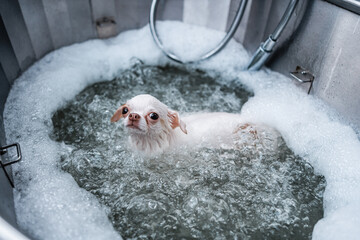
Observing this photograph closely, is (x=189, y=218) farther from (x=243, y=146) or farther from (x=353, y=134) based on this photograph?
(x=353, y=134)

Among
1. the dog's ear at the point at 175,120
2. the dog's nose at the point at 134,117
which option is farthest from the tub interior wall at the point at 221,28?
the dog's ear at the point at 175,120

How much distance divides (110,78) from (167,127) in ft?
Answer: 2.76

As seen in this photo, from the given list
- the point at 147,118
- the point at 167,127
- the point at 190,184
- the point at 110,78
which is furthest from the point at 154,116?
the point at 110,78

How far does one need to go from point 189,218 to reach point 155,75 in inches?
44.0

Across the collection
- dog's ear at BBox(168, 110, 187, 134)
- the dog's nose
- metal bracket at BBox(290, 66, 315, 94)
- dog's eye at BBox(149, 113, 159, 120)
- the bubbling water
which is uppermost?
the dog's nose

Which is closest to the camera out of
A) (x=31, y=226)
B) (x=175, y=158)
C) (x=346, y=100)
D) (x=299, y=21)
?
(x=31, y=226)

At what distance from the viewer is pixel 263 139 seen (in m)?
1.45

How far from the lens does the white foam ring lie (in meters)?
1.04

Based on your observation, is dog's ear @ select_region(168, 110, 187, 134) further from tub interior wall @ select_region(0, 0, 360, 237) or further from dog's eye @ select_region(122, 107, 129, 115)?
tub interior wall @ select_region(0, 0, 360, 237)

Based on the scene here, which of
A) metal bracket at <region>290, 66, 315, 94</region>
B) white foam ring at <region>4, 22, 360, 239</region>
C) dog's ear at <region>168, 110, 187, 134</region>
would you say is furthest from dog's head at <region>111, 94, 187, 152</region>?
metal bracket at <region>290, 66, 315, 94</region>

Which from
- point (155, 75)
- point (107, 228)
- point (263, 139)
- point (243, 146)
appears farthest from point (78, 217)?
point (155, 75)

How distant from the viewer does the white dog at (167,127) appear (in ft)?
3.85

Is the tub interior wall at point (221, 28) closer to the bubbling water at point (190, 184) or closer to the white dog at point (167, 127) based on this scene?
the bubbling water at point (190, 184)

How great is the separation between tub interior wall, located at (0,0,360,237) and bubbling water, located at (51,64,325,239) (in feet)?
1.11
